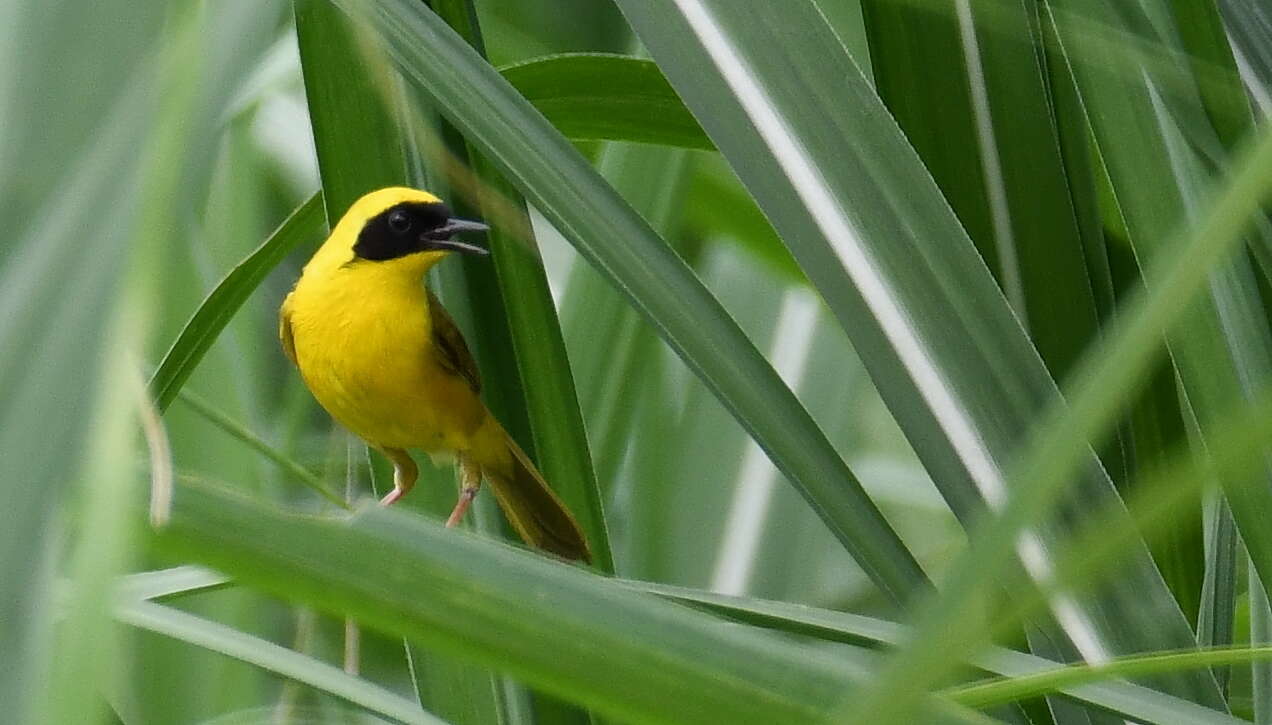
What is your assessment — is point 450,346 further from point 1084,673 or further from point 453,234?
point 1084,673

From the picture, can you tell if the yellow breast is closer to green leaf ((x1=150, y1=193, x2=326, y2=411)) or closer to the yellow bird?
the yellow bird

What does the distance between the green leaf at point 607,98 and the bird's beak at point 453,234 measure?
0.25 feet

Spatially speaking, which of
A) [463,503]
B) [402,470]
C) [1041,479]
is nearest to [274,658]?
[463,503]

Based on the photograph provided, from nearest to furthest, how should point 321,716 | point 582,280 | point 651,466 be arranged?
point 321,716 → point 582,280 → point 651,466

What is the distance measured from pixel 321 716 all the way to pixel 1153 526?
2.47 ft

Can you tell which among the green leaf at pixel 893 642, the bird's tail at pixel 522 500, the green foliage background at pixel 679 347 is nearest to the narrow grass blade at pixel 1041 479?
the green foliage background at pixel 679 347

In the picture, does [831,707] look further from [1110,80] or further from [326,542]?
[1110,80]

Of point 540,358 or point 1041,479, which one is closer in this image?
point 1041,479

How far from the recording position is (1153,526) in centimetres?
21

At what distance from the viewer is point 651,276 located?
1.88ft

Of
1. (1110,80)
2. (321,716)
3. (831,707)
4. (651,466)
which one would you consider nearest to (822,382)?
(651,466)

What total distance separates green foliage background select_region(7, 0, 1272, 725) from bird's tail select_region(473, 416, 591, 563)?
0.06m

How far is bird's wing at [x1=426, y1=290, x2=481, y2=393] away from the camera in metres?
0.76

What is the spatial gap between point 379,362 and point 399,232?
0.11 m
